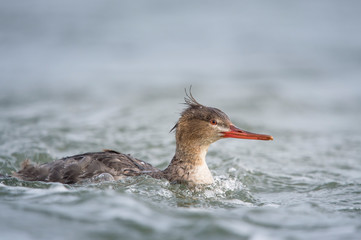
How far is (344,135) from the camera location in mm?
11188

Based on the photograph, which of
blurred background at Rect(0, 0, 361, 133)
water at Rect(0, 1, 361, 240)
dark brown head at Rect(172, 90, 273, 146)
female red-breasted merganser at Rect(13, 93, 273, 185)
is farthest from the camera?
blurred background at Rect(0, 0, 361, 133)

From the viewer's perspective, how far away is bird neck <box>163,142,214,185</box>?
22.5 feet

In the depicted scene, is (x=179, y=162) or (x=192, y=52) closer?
(x=179, y=162)

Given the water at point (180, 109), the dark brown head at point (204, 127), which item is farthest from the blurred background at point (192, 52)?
the dark brown head at point (204, 127)

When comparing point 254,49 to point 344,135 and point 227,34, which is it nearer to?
point 227,34

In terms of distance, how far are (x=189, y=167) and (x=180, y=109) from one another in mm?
1145

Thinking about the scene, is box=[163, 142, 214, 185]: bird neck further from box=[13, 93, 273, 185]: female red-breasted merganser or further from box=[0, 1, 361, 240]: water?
box=[0, 1, 361, 240]: water

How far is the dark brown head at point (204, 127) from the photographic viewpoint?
684 centimetres

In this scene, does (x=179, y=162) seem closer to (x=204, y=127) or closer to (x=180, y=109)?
(x=204, y=127)

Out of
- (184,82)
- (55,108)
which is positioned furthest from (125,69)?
(55,108)

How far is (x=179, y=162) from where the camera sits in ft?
22.9

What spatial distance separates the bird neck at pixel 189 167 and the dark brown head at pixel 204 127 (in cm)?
10

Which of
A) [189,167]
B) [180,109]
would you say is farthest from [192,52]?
[189,167]

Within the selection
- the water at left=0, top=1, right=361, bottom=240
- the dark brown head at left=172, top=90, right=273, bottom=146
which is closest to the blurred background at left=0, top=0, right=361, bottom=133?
the water at left=0, top=1, right=361, bottom=240
